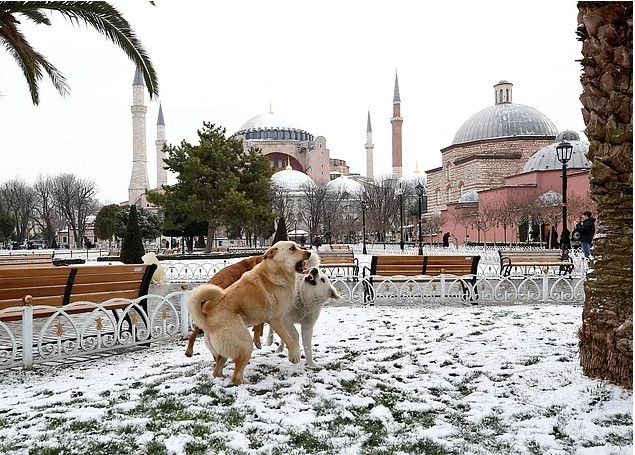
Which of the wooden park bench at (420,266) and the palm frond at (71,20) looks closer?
the palm frond at (71,20)

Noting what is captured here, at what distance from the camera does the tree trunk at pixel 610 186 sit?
3777mm

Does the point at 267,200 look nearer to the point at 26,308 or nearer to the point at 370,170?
the point at 26,308

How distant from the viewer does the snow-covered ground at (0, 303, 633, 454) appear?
10.0 feet

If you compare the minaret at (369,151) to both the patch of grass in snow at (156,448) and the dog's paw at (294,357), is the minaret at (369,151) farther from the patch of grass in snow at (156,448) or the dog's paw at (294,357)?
the patch of grass in snow at (156,448)

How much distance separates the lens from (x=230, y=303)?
13.4 feet

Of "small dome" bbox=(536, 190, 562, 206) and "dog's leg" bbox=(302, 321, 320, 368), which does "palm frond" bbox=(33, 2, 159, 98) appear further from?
"small dome" bbox=(536, 190, 562, 206)

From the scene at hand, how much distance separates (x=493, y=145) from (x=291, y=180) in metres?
25.0

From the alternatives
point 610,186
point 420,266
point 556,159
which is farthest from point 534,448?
point 556,159

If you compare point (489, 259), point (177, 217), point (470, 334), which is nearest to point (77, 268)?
point (470, 334)

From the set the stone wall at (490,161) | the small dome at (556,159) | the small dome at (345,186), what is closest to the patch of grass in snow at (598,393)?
the small dome at (556,159)

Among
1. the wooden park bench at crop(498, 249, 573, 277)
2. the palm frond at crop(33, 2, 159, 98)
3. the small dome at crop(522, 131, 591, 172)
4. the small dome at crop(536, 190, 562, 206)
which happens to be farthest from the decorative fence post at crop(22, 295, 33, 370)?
the small dome at crop(522, 131, 591, 172)

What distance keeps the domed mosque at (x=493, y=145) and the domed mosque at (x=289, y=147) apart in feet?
73.3

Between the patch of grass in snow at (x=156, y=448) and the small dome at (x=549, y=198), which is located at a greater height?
the small dome at (x=549, y=198)

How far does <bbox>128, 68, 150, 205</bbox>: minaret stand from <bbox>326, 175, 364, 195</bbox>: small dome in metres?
22.4
